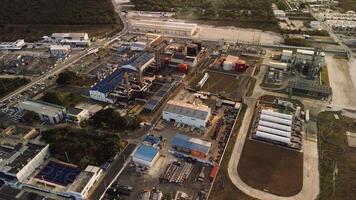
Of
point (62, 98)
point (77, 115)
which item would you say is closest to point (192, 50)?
point (62, 98)

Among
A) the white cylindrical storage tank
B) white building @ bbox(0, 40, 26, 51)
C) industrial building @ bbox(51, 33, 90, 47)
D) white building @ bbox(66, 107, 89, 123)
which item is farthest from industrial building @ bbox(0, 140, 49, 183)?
white building @ bbox(0, 40, 26, 51)

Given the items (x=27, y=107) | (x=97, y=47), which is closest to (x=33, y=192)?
(x=27, y=107)

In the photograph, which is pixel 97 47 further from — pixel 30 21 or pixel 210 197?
pixel 210 197

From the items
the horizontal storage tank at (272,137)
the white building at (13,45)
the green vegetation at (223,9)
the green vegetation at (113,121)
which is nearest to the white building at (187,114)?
the green vegetation at (113,121)

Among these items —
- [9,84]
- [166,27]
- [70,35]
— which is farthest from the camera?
[166,27]

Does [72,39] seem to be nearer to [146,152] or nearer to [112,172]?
[146,152]

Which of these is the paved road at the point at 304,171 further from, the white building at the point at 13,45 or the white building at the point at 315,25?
the white building at the point at 13,45

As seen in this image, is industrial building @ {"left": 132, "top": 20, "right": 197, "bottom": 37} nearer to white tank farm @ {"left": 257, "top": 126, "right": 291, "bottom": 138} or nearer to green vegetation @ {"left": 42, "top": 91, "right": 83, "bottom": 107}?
green vegetation @ {"left": 42, "top": 91, "right": 83, "bottom": 107}
